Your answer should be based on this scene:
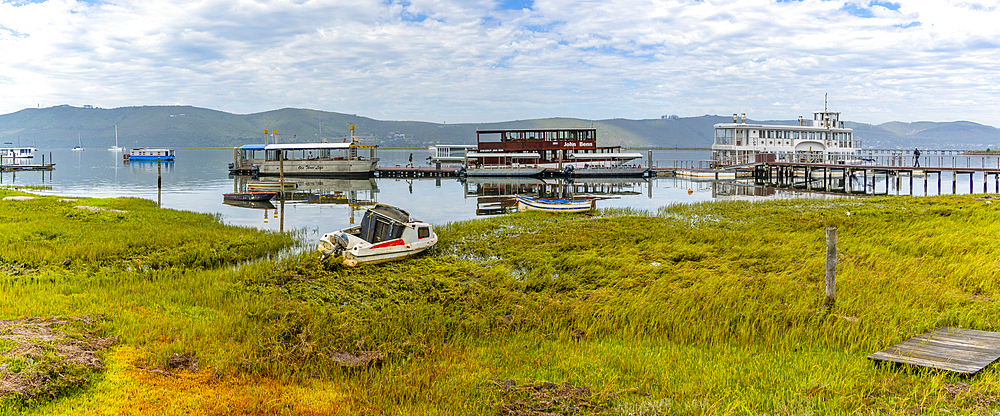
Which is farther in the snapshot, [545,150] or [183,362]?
[545,150]

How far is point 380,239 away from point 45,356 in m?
13.0

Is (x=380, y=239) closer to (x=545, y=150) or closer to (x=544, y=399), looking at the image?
(x=544, y=399)

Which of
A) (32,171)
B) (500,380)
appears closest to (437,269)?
(500,380)

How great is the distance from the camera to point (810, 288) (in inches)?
537

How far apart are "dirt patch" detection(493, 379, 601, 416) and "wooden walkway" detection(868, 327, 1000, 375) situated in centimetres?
444

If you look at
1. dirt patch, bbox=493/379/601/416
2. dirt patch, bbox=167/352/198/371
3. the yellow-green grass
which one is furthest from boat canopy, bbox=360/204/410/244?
dirt patch, bbox=493/379/601/416

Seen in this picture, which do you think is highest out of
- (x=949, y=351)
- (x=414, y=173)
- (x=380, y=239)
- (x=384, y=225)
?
(x=414, y=173)

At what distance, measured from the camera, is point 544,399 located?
8016 millimetres

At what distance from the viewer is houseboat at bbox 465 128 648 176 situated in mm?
74812

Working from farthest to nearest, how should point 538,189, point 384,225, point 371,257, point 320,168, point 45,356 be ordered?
point 320,168
point 538,189
point 384,225
point 371,257
point 45,356

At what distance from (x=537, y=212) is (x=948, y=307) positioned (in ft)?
74.6

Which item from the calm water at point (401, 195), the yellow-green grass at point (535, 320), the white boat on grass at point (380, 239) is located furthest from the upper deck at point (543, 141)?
the yellow-green grass at point (535, 320)

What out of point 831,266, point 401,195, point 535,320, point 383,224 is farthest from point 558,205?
point 401,195

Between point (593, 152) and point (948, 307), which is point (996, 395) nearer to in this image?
point (948, 307)
